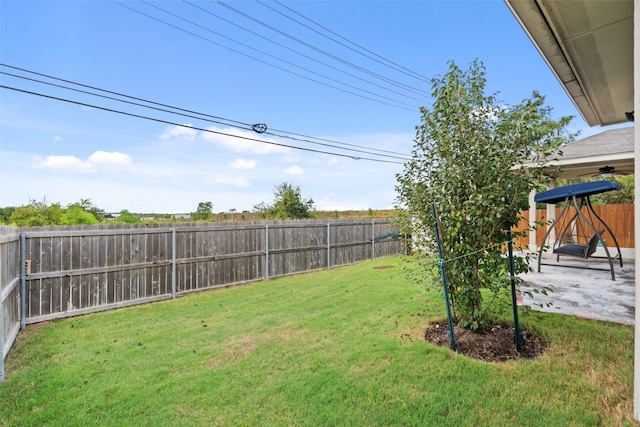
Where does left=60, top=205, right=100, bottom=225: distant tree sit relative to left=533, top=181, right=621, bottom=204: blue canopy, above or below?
below

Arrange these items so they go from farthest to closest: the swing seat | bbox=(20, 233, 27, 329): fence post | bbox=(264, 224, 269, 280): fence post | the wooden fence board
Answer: bbox=(264, 224, 269, 280): fence post < the swing seat < the wooden fence board < bbox=(20, 233, 27, 329): fence post

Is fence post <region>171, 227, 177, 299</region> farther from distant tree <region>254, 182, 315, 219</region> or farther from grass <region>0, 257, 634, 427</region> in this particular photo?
distant tree <region>254, 182, 315, 219</region>

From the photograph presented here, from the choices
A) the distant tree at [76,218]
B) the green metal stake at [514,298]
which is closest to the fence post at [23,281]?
the distant tree at [76,218]

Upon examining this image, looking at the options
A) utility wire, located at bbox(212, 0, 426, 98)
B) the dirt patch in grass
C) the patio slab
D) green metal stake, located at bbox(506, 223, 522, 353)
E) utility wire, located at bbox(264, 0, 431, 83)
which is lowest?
the dirt patch in grass

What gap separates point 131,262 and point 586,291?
26.0 ft

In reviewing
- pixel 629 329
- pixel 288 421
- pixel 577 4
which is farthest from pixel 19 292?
pixel 629 329

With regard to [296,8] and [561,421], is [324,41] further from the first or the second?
[561,421]

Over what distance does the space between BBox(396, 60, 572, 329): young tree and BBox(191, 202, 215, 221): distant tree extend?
14.5 m

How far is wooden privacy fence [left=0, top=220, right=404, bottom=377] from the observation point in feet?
15.3

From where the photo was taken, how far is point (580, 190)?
6613 mm

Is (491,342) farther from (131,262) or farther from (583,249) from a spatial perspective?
(131,262)

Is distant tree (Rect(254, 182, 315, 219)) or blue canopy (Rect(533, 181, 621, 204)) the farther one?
distant tree (Rect(254, 182, 315, 219))

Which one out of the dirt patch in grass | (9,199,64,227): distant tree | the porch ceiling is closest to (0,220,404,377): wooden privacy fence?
the dirt patch in grass

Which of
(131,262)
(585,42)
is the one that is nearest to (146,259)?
(131,262)
